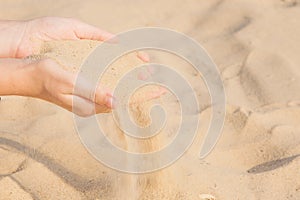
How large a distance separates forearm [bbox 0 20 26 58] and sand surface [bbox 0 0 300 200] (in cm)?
20

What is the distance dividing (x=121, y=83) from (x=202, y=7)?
6.02 feet

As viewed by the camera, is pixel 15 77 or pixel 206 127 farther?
pixel 206 127

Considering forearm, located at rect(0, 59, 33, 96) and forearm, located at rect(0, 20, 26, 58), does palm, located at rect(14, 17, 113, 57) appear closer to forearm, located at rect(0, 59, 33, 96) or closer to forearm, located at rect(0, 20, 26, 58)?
forearm, located at rect(0, 20, 26, 58)

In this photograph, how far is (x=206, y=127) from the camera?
8.04 feet

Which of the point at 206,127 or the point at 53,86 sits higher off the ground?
the point at 53,86

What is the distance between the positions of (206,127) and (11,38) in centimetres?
103

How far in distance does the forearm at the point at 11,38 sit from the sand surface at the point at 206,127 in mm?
200

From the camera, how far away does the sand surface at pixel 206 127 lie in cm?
203

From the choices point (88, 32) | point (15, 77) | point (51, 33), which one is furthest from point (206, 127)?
point (15, 77)

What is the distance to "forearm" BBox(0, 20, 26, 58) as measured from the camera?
93.4 inches

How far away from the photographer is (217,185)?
205 centimetres

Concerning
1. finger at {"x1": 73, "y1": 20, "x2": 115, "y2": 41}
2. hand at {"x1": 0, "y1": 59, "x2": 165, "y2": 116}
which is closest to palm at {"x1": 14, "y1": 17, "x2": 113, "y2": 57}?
finger at {"x1": 73, "y1": 20, "x2": 115, "y2": 41}

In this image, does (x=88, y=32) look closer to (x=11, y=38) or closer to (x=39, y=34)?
(x=39, y=34)

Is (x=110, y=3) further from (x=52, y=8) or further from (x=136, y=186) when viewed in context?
(x=136, y=186)
